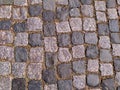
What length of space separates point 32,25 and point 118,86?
1.57 m

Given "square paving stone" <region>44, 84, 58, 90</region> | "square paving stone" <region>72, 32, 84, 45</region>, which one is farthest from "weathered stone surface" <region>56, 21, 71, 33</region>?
"square paving stone" <region>44, 84, 58, 90</region>

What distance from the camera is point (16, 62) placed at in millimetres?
4074

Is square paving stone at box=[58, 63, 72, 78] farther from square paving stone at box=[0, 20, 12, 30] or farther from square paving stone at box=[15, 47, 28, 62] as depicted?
square paving stone at box=[0, 20, 12, 30]

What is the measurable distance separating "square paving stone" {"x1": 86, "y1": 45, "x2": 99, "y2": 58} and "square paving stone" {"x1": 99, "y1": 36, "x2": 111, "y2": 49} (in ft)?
0.39

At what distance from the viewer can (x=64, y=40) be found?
14.1 feet

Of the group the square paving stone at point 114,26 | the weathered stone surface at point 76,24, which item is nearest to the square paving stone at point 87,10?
the weathered stone surface at point 76,24

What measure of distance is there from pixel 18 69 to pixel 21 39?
0.47 m

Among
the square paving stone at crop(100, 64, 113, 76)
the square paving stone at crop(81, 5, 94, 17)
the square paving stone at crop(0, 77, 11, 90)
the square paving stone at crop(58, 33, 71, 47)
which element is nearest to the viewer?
the square paving stone at crop(0, 77, 11, 90)

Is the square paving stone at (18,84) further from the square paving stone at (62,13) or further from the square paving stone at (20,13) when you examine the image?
the square paving stone at (62,13)

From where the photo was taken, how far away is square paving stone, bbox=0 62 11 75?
4.00 metres

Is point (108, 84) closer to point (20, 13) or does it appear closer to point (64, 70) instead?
point (64, 70)

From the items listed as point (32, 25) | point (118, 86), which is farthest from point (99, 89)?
point (32, 25)

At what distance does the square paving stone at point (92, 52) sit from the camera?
422 cm

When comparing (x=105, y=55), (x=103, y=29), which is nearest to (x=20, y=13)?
(x=103, y=29)
